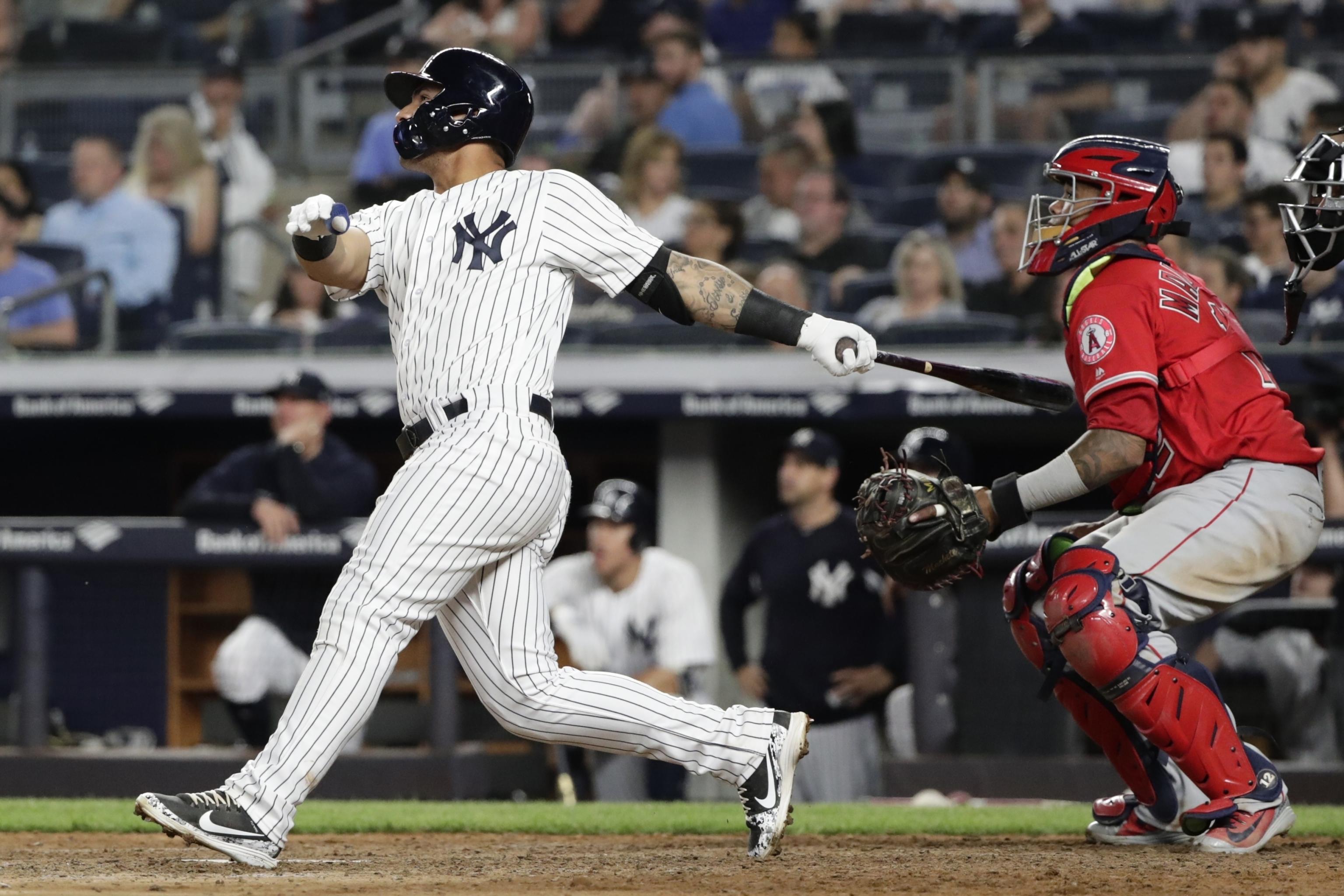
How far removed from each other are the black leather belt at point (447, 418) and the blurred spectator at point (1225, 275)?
3911 mm

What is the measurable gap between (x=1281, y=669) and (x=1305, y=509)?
6.49ft

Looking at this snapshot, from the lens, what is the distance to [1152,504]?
3.98 m

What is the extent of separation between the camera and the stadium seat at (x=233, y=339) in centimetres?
758

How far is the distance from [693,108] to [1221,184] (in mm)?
2712

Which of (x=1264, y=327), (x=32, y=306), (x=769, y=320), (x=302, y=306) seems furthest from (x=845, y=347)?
(x=32, y=306)

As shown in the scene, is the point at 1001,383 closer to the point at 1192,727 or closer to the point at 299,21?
the point at 1192,727

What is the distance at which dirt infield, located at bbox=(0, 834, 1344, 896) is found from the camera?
317cm

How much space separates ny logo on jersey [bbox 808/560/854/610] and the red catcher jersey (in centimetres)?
227

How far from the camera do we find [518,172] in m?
3.67

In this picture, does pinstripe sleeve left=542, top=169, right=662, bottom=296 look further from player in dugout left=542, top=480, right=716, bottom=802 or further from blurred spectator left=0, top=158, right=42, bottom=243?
blurred spectator left=0, top=158, right=42, bottom=243

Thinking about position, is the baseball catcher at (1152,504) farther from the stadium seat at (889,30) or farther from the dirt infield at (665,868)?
the stadium seat at (889,30)

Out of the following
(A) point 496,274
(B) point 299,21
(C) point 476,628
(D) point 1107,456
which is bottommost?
(C) point 476,628

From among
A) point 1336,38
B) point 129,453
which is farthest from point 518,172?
point 1336,38

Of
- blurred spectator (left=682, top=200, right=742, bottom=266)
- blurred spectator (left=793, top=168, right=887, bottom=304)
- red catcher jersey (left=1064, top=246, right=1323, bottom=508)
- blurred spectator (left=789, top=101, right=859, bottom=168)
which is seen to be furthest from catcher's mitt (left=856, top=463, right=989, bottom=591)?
blurred spectator (left=789, top=101, right=859, bottom=168)
